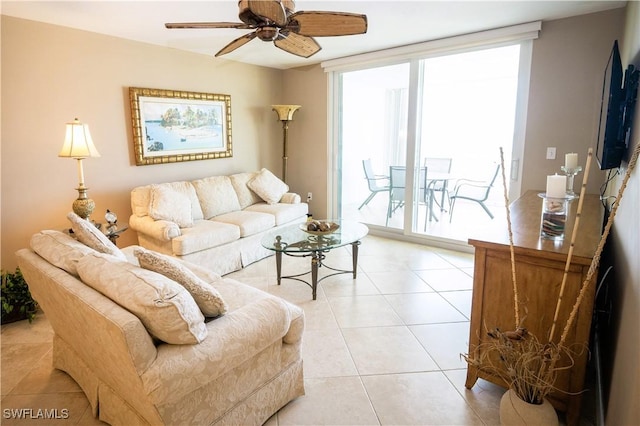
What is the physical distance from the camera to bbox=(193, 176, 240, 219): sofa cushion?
4172 millimetres

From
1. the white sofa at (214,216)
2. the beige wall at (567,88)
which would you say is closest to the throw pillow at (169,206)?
the white sofa at (214,216)

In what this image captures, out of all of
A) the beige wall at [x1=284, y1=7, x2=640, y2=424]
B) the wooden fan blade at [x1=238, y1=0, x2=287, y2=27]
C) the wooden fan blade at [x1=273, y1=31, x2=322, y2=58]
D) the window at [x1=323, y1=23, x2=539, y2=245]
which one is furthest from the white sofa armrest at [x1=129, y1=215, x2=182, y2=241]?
the beige wall at [x1=284, y1=7, x2=640, y2=424]

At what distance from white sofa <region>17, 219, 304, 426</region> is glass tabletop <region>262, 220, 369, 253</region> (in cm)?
110

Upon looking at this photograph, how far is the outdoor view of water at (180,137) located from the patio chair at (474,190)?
3243mm

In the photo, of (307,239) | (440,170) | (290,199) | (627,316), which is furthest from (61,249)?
(440,170)

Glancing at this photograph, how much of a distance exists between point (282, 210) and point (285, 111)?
5.30 feet

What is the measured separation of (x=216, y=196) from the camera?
4.27 metres

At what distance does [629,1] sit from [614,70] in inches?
50.4

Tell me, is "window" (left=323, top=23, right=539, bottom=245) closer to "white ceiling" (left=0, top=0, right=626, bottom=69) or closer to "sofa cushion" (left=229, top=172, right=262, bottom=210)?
"white ceiling" (left=0, top=0, right=626, bottom=69)

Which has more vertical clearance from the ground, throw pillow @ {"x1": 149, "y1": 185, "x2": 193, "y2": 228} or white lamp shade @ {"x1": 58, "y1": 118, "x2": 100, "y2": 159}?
white lamp shade @ {"x1": 58, "y1": 118, "x2": 100, "y2": 159}

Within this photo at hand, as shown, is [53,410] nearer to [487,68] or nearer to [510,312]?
[510,312]

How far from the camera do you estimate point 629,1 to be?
2750 millimetres

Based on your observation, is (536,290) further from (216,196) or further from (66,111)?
(66,111)

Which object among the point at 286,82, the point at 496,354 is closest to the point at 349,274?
the point at 496,354
